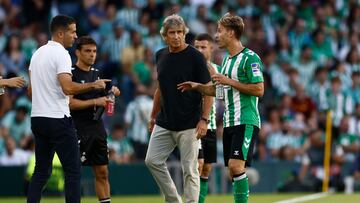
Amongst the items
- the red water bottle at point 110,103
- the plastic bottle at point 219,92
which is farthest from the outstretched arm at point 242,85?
the red water bottle at point 110,103

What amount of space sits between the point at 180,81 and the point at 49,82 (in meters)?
1.64

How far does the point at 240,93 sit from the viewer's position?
42.2 ft

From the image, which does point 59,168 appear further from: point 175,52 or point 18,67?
point 175,52

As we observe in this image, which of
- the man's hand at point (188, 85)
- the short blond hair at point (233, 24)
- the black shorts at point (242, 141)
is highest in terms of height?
the short blond hair at point (233, 24)

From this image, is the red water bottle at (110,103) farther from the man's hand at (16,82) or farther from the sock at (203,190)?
the sock at (203,190)

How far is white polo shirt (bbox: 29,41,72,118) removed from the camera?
41.1 ft

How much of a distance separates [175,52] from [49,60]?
165 centimetres

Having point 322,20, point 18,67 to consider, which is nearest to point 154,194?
point 18,67

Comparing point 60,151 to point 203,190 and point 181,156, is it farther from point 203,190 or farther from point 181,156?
point 203,190

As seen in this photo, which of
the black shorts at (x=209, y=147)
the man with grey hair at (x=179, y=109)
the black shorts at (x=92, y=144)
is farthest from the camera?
the black shorts at (x=209, y=147)

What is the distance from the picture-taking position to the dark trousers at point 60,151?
41.3 feet

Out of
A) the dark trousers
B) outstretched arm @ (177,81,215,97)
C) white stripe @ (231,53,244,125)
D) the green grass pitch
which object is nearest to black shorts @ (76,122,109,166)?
the dark trousers

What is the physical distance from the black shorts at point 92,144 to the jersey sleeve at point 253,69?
2357 mm

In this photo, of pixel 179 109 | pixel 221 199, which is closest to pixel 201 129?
pixel 179 109
